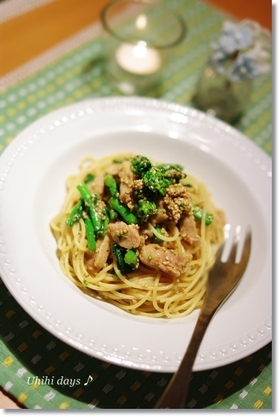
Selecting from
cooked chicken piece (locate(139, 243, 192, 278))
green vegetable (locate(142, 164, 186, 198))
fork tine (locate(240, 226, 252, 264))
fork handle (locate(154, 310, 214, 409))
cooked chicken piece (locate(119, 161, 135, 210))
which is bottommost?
fork handle (locate(154, 310, 214, 409))

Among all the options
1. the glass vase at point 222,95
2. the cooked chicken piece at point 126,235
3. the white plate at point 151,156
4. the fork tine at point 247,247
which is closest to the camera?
the white plate at point 151,156

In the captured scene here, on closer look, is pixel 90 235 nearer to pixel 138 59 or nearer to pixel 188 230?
pixel 188 230

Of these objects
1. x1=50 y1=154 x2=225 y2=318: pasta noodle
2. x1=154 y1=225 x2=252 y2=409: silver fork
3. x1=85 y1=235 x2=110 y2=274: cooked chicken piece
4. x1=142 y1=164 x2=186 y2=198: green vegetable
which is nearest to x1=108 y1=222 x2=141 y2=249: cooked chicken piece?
x1=50 y1=154 x2=225 y2=318: pasta noodle

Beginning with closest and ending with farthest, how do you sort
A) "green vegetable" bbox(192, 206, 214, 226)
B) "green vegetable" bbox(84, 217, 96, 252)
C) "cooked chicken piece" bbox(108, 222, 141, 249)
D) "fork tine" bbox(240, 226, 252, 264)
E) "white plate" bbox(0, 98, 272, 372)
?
1. "white plate" bbox(0, 98, 272, 372)
2. "cooked chicken piece" bbox(108, 222, 141, 249)
3. "green vegetable" bbox(84, 217, 96, 252)
4. "fork tine" bbox(240, 226, 252, 264)
5. "green vegetable" bbox(192, 206, 214, 226)

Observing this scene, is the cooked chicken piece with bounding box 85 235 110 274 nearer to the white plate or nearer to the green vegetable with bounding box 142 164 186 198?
the white plate

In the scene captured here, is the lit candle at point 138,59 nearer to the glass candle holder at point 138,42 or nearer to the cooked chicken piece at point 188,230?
the glass candle holder at point 138,42

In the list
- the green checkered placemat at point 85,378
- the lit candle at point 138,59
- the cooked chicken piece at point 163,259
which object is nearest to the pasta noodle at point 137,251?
the cooked chicken piece at point 163,259

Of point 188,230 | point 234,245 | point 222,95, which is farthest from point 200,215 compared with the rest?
point 222,95
